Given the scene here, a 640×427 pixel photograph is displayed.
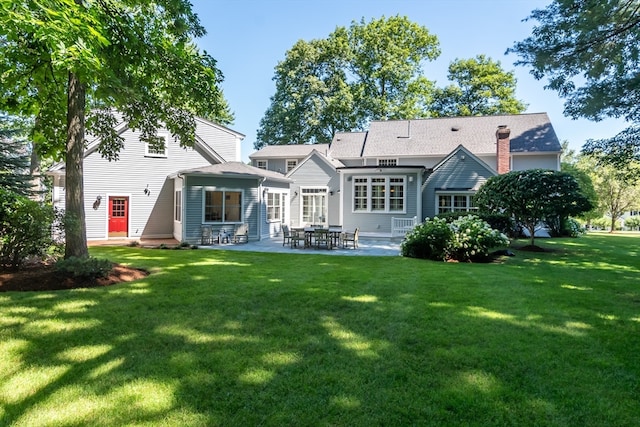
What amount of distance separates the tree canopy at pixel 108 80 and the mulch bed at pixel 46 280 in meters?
0.78

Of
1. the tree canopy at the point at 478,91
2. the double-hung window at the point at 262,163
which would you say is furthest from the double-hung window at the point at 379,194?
the tree canopy at the point at 478,91

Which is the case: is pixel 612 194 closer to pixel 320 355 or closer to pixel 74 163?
pixel 320 355

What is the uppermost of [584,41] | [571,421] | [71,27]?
[584,41]

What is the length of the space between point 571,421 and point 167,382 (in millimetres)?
3225

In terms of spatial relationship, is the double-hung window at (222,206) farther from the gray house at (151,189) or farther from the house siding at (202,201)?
the house siding at (202,201)

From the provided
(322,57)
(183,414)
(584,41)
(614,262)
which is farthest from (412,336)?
(322,57)

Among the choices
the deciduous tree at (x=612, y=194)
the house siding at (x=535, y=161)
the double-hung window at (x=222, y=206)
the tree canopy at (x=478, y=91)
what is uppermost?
the tree canopy at (x=478, y=91)

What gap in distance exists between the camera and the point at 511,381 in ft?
10.7

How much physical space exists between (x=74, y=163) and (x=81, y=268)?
243cm

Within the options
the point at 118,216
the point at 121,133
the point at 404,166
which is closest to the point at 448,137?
the point at 404,166

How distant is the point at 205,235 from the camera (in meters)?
15.7

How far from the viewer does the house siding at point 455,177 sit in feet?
65.5

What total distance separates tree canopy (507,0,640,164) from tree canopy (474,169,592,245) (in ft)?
9.97

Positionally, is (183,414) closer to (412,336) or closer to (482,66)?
(412,336)
